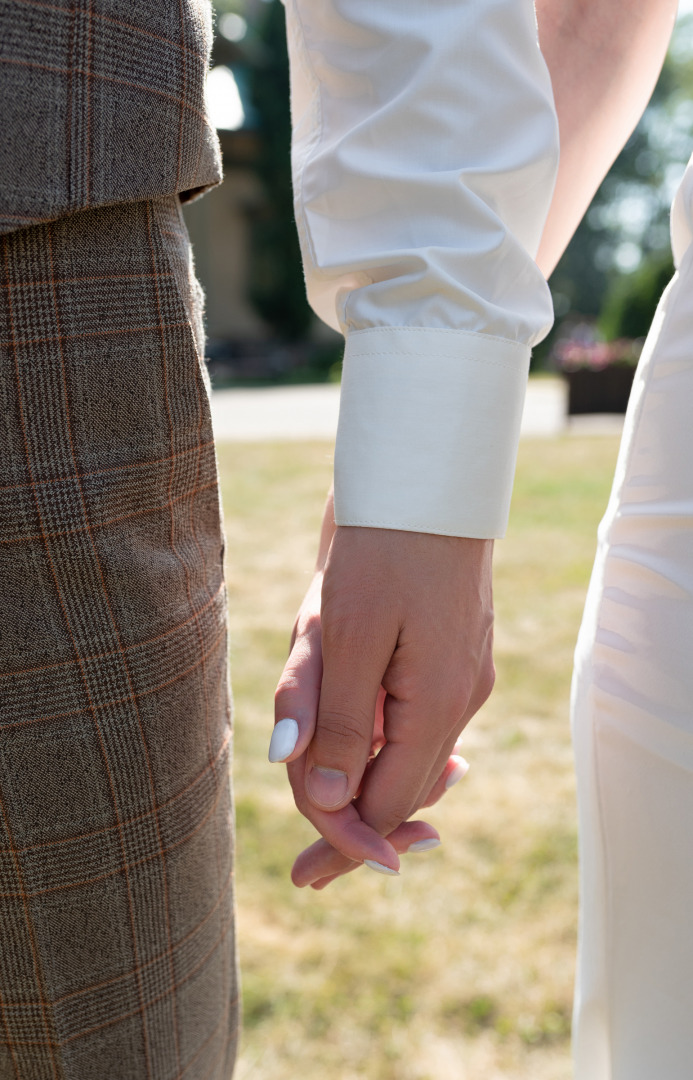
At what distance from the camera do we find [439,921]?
81.2 inches

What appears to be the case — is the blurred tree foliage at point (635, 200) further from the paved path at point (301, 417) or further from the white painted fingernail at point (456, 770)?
the white painted fingernail at point (456, 770)

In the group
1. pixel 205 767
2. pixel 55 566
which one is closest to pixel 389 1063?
pixel 205 767

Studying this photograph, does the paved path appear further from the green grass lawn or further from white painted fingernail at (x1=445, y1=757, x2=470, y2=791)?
white painted fingernail at (x1=445, y1=757, x2=470, y2=791)

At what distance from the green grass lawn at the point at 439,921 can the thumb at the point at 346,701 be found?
1.17 meters

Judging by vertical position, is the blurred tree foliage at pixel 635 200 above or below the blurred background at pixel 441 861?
above

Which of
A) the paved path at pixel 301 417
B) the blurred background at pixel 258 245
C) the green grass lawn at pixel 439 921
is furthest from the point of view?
the blurred background at pixel 258 245

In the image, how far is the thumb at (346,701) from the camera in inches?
29.6

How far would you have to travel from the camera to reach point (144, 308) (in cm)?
73

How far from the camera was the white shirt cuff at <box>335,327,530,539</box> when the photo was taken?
777 millimetres

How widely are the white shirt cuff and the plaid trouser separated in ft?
0.49

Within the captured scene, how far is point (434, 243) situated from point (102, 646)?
46 centimetres

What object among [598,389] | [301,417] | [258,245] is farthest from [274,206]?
[598,389]

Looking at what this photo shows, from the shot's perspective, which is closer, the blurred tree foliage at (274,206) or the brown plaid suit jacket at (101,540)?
the brown plaid suit jacket at (101,540)

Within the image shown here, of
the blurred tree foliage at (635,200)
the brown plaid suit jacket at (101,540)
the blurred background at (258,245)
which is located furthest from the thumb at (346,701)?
the blurred tree foliage at (635,200)
